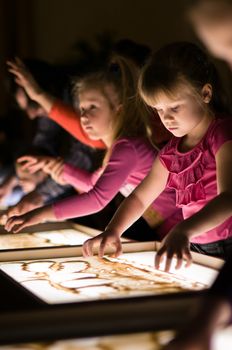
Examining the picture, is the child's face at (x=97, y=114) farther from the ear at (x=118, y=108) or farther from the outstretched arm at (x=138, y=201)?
the outstretched arm at (x=138, y=201)

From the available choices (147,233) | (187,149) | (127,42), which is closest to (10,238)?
(147,233)

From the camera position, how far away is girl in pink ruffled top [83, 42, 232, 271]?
1728 mm

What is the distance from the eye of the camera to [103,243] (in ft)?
5.76

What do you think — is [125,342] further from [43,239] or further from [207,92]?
[43,239]

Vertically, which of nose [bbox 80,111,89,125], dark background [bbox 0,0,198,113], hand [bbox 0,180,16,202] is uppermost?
dark background [bbox 0,0,198,113]

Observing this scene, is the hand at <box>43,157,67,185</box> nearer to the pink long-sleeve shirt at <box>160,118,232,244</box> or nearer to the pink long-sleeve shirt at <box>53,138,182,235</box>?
the pink long-sleeve shirt at <box>53,138,182,235</box>

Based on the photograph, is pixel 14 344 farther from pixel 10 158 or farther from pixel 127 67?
pixel 10 158

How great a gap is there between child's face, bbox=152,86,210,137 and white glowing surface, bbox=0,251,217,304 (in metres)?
0.32

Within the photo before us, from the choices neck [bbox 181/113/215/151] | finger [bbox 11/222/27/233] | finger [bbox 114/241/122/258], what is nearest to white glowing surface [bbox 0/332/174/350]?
finger [bbox 114/241/122/258]

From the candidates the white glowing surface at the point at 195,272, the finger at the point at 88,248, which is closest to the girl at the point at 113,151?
the finger at the point at 88,248

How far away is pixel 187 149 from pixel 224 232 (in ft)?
0.76

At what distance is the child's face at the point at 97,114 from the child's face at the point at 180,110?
0.71 meters

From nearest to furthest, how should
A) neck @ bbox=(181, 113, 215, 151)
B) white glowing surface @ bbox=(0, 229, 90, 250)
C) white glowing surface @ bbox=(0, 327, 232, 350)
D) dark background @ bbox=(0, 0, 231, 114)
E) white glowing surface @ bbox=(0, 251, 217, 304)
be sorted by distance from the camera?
white glowing surface @ bbox=(0, 327, 232, 350) → white glowing surface @ bbox=(0, 251, 217, 304) → neck @ bbox=(181, 113, 215, 151) → white glowing surface @ bbox=(0, 229, 90, 250) → dark background @ bbox=(0, 0, 231, 114)

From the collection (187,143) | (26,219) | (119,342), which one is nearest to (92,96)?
(26,219)
